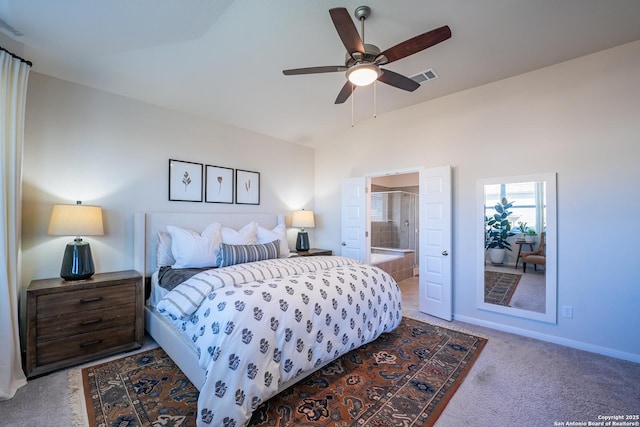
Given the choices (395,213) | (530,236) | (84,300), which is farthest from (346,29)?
(395,213)

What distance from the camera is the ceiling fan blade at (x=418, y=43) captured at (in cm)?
185

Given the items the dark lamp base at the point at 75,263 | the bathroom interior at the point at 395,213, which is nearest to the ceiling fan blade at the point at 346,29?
the dark lamp base at the point at 75,263

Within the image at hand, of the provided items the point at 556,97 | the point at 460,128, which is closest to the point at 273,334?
the point at 460,128

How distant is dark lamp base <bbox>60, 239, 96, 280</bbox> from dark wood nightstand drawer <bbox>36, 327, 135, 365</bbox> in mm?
540

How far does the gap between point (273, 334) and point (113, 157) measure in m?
2.78

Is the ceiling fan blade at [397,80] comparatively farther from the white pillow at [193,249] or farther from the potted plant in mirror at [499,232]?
the white pillow at [193,249]

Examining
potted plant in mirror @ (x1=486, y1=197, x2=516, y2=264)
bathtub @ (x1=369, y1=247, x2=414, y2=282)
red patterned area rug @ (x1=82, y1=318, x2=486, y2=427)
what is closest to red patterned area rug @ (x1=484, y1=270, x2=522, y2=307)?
potted plant in mirror @ (x1=486, y1=197, x2=516, y2=264)

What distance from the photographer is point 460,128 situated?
143 inches

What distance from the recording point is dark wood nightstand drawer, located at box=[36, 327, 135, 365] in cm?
231

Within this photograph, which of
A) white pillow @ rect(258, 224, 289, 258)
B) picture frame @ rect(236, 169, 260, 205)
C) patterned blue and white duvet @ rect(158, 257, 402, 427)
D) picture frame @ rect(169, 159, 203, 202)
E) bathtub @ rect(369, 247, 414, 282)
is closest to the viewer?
patterned blue and white duvet @ rect(158, 257, 402, 427)

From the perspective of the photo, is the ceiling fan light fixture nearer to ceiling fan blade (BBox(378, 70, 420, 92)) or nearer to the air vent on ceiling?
ceiling fan blade (BBox(378, 70, 420, 92))

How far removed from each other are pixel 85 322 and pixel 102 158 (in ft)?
5.57

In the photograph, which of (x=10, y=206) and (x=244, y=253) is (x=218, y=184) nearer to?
(x=244, y=253)

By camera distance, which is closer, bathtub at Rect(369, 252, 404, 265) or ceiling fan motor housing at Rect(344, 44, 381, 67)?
ceiling fan motor housing at Rect(344, 44, 381, 67)
